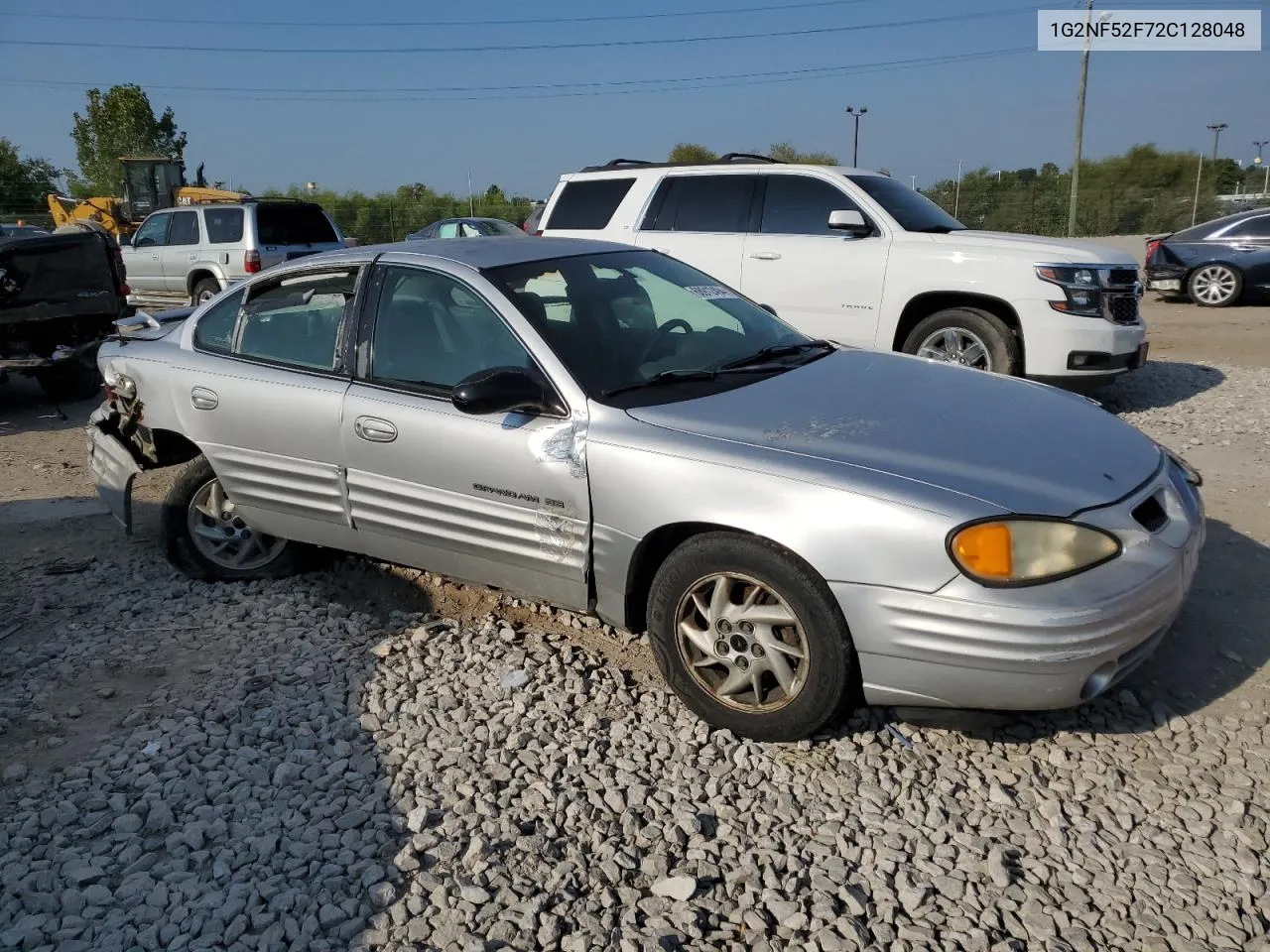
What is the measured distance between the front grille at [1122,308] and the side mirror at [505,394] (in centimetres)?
547

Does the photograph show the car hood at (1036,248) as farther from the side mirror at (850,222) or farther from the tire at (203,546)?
the tire at (203,546)

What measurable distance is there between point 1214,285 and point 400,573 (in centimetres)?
1427

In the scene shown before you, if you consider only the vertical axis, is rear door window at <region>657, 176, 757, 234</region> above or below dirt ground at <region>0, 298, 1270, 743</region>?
above

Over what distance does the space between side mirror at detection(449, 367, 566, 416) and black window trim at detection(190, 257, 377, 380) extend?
839 mm

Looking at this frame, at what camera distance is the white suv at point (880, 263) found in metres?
7.32

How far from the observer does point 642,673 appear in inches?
152

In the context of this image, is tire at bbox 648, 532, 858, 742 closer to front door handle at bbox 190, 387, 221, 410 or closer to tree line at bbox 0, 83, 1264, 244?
front door handle at bbox 190, 387, 221, 410

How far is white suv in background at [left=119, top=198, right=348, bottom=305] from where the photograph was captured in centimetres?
1427

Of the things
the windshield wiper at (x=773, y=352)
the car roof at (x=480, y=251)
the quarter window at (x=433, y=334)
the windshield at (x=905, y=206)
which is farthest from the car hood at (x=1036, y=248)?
the quarter window at (x=433, y=334)

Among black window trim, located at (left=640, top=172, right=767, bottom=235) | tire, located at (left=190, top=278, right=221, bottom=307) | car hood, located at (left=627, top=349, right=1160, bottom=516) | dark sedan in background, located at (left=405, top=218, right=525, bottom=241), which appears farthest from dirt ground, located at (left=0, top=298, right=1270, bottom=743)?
dark sedan in background, located at (left=405, top=218, right=525, bottom=241)

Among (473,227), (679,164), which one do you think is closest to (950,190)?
(473,227)

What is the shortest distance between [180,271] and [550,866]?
571 inches

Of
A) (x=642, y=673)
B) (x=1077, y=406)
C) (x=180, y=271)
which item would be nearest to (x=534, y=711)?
(x=642, y=673)

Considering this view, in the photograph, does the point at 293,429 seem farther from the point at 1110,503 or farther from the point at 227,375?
the point at 1110,503
